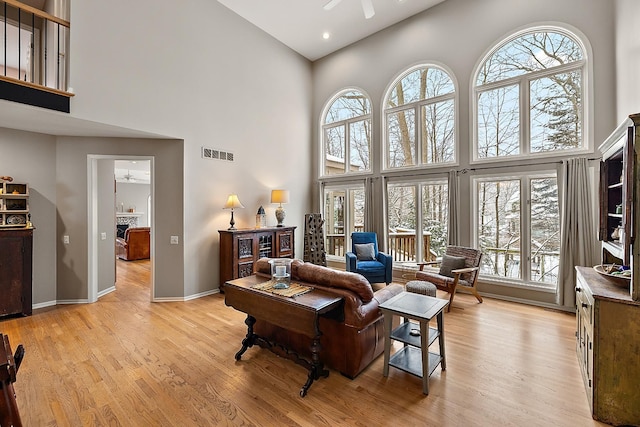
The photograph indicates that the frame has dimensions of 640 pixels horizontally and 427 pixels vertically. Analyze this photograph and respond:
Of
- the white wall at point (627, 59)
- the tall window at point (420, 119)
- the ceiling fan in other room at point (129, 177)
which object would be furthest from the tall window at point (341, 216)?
the ceiling fan in other room at point (129, 177)

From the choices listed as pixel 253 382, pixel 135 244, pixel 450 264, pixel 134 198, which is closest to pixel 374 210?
pixel 450 264

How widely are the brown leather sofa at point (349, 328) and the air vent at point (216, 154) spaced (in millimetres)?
3002

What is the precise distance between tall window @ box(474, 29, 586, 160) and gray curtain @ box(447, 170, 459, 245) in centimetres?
50

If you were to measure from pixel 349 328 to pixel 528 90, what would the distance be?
14.8 ft

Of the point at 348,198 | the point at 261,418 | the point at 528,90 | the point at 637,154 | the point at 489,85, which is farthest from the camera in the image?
the point at 348,198

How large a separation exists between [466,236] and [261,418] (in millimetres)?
4144

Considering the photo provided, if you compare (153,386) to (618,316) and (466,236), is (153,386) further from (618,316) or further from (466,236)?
(466,236)

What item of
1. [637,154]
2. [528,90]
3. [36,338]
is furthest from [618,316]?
[36,338]

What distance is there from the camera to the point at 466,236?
4.79 metres

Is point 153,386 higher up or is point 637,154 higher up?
point 637,154

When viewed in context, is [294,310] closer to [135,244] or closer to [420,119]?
[420,119]

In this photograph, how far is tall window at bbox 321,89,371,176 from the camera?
6.22m

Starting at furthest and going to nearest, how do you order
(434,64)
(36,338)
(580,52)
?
(434,64) < (580,52) < (36,338)

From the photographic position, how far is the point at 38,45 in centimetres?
471
